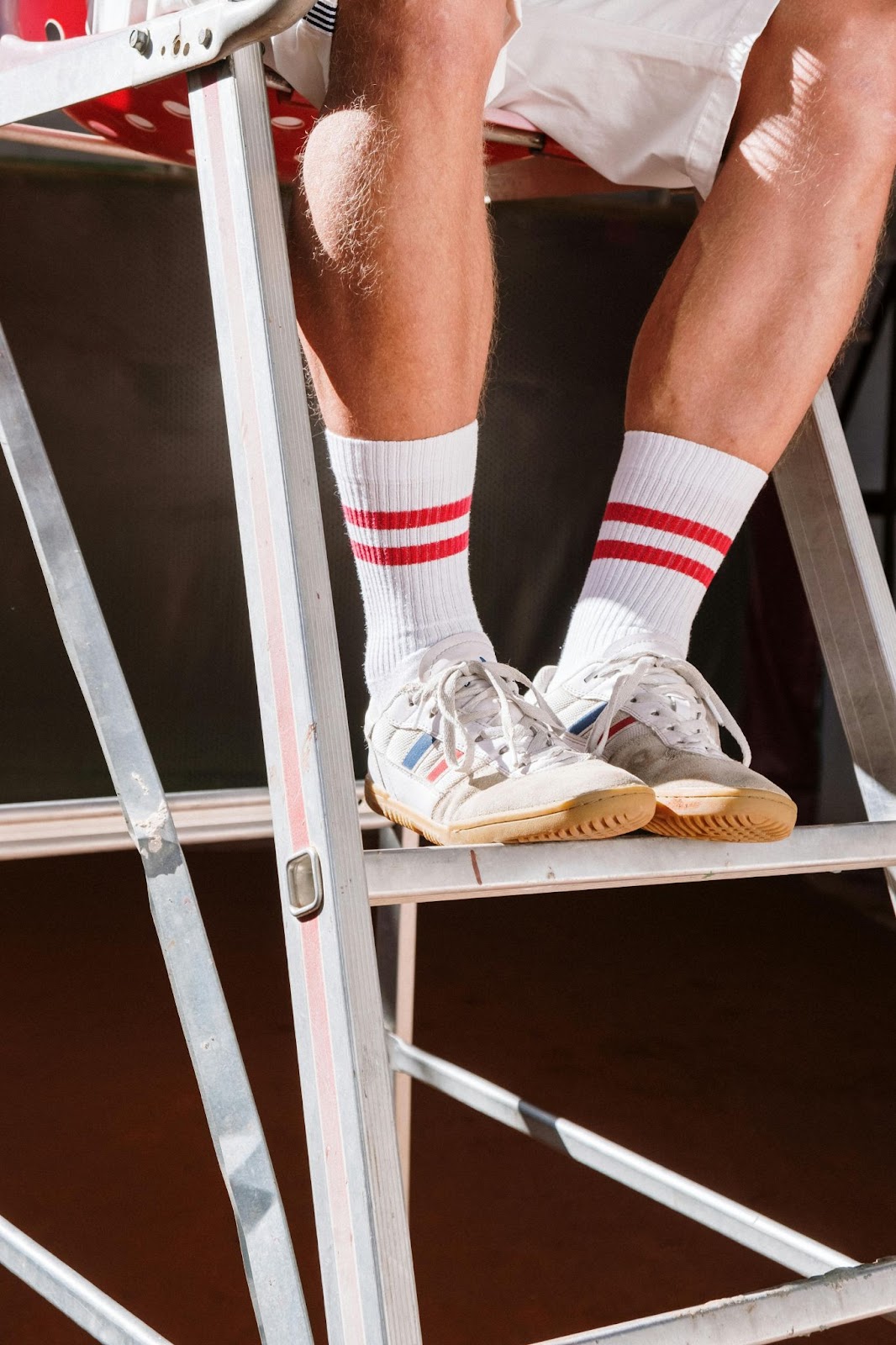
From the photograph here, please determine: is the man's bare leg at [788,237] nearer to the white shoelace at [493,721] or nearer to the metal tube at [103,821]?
the white shoelace at [493,721]

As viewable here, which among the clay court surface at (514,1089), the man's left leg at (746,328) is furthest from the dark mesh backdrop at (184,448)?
the man's left leg at (746,328)

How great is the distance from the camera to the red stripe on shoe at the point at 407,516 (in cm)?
60

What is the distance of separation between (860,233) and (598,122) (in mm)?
179

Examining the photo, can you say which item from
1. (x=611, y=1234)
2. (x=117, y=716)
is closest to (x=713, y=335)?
(x=117, y=716)

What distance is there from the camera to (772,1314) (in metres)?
0.49

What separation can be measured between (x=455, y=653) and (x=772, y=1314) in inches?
12.2

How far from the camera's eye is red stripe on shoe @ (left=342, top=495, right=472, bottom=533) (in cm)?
60

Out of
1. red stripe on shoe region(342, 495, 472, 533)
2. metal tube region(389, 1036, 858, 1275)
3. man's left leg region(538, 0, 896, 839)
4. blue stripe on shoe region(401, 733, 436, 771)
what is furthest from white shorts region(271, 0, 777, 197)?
metal tube region(389, 1036, 858, 1275)

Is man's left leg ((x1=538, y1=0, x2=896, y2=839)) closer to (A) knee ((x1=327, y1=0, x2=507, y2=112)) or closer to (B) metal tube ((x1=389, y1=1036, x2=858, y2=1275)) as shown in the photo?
(A) knee ((x1=327, y1=0, x2=507, y2=112))

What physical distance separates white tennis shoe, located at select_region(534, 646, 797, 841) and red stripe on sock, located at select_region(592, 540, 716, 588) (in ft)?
0.15

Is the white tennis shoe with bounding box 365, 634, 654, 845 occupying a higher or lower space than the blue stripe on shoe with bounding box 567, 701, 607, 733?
lower

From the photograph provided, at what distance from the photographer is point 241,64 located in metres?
0.48

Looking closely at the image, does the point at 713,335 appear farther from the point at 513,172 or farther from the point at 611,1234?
the point at 611,1234

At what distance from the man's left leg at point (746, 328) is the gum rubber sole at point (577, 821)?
4.8 inches
